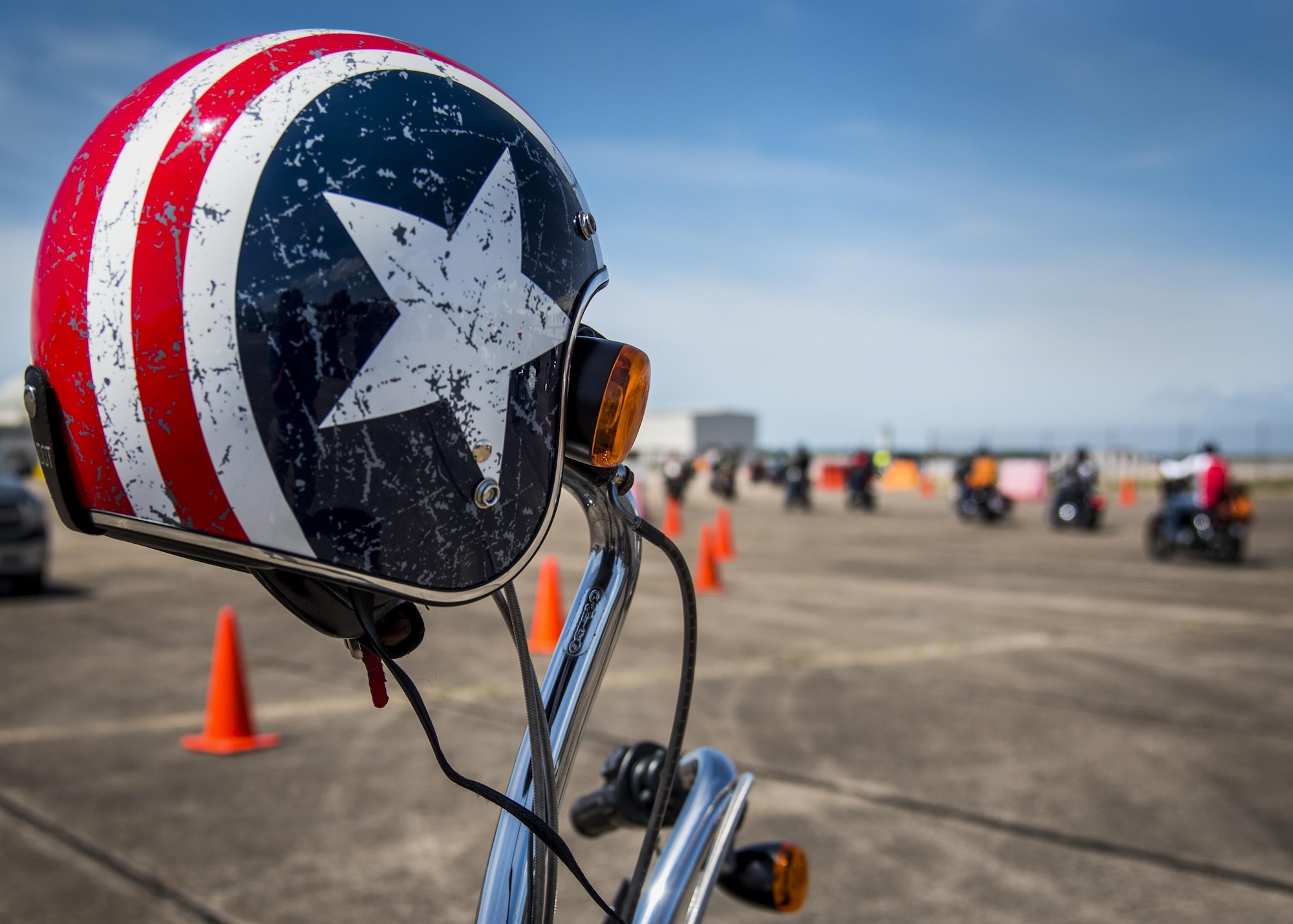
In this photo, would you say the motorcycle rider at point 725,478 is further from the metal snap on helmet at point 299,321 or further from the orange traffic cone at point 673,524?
the metal snap on helmet at point 299,321

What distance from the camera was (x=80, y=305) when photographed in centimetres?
91

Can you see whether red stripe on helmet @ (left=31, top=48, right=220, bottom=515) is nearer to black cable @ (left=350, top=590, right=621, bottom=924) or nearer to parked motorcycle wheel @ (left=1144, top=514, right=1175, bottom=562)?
black cable @ (left=350, top=590, right=621, bottom=924)

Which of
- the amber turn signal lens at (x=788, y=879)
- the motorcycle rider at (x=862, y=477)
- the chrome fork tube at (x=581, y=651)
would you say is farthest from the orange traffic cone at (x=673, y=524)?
the chrome fork tube at (x=581, y=651)

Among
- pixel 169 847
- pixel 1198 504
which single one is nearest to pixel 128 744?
pixel 169 847

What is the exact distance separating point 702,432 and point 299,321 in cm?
5470

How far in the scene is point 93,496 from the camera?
93 cm

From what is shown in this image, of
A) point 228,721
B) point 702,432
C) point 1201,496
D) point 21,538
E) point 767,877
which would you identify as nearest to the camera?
point 767,877

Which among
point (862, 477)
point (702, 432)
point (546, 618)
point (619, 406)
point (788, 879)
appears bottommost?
point (546, 618)

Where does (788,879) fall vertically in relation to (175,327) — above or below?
below

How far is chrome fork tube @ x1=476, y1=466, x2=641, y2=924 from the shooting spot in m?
1.14

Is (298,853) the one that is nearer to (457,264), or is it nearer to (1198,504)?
(457,264)

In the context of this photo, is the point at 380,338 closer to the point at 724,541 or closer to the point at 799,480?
the point at 724,541

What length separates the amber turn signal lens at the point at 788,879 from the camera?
151 cm

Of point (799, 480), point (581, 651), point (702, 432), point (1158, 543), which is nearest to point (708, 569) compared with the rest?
point (1158, 543)
